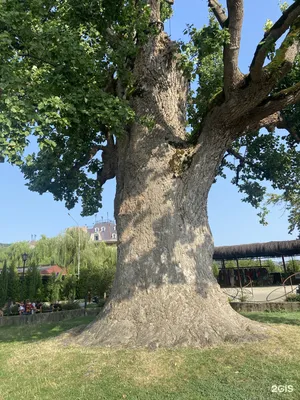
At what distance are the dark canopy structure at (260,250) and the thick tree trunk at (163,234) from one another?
19.4 metres

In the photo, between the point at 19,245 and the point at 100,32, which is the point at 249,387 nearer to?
the point at 100,32

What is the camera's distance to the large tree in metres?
6.52

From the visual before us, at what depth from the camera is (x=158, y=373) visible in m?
4.96

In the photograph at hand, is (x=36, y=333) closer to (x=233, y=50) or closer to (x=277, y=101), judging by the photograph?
(x=277, y=101)

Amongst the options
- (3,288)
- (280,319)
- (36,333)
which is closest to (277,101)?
(280,319)

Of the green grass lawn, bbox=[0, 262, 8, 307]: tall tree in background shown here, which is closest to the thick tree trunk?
the green grass lawn

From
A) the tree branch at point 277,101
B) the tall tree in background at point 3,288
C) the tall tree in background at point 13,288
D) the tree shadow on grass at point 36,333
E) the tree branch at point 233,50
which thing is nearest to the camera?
the tree branch at point 233,50

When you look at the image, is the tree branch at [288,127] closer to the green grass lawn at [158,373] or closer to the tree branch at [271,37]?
the tree branch at [271,37]

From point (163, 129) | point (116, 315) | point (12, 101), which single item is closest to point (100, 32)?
point (163, 129)

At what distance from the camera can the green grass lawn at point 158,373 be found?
14.1 ft

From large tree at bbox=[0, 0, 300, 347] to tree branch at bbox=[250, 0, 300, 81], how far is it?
20mm

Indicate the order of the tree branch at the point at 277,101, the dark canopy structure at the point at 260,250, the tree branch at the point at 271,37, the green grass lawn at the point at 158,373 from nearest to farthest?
1. the green grass lawn at the point at 158,373
2. the tree branch at the point at 271,37
3. the tree branch at the point at 277,101
4. the dark canopy structure at the point at 260,250

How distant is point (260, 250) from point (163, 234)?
20.6 m

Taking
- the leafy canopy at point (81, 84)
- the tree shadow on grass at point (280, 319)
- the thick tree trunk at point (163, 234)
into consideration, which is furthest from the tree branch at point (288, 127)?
the tree shadow on grass at point (280, 319)
